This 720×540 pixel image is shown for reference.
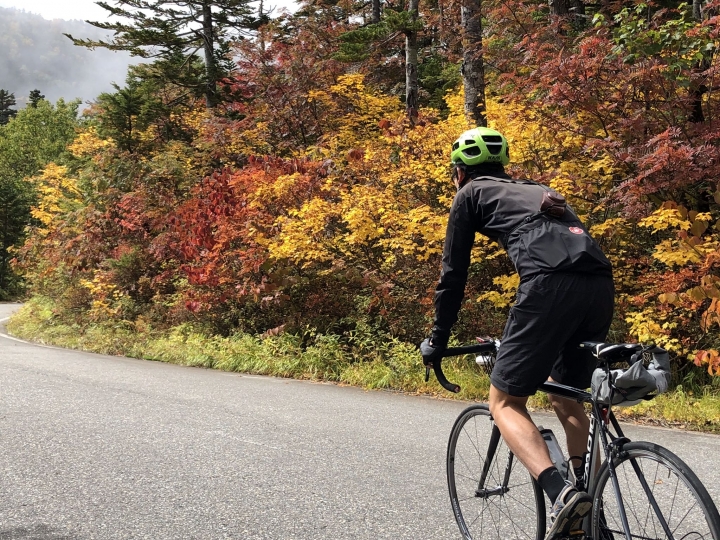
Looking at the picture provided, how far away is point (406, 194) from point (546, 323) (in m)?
6.81

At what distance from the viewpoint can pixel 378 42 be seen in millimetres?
15000

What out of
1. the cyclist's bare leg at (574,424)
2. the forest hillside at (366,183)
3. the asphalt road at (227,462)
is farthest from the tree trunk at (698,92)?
the cyclist's bare leg at (574,424)

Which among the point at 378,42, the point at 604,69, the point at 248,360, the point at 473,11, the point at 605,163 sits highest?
the point at 378,42

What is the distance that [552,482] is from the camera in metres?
2.43

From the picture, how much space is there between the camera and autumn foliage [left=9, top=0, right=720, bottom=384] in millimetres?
6754

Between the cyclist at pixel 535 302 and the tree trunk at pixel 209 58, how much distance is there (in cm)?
1881

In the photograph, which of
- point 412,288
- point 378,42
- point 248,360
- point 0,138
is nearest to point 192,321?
point 248,360

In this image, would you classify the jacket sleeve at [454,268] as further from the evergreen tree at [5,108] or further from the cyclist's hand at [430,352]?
the evergreen tree at [5,108]

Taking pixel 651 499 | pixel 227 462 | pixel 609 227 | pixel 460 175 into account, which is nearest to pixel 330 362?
pixel 609 227

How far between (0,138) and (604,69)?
6241cm

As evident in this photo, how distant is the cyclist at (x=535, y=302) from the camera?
246 cm

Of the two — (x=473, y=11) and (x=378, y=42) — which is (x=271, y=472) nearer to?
(x=473, y=11)

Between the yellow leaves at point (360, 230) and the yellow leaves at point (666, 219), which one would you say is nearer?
the yellow leaves at point (666, 219)

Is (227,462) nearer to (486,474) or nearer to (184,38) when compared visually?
(486,474)
